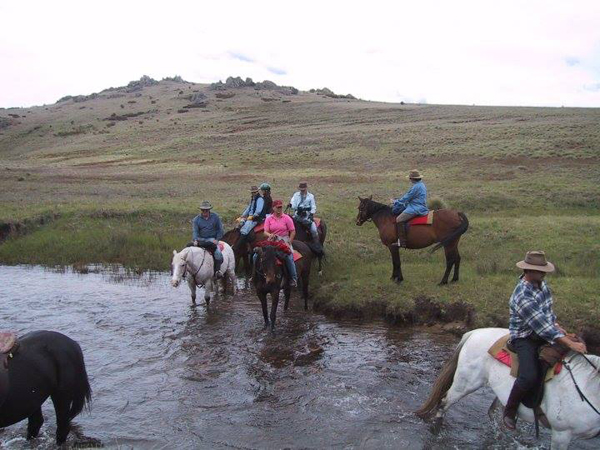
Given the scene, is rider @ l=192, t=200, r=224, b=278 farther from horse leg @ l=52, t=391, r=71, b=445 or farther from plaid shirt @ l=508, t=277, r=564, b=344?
plaid shirt @ l=508, t=277, r=564, b=344

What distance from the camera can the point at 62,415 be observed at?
709cm

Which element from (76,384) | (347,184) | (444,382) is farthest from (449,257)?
(347,184)

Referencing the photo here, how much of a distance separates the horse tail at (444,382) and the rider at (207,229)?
7894 millimetres

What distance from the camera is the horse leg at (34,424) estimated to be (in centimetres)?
729

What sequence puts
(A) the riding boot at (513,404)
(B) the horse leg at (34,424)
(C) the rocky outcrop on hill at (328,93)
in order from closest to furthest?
(A) the riding boot at (513,404)
(B) the horse leg at (34,424)
(C) the rocky outcrop on hill at (328,93)

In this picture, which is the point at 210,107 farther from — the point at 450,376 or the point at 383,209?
the point at 450,376

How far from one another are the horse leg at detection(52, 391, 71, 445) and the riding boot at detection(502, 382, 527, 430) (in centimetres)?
570

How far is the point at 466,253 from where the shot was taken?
57.1 feet

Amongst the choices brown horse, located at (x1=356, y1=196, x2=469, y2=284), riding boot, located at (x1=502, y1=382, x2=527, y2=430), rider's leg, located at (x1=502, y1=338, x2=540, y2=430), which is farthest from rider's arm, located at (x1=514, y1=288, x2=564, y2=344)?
brown horse, located at (x1=356, y1=196, x2=469, y2=284)

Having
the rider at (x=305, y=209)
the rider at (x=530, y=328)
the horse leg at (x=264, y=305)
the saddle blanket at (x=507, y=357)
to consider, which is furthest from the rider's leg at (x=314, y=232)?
the rider at (x=530, y=328)

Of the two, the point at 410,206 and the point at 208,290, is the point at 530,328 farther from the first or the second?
the point at 208,290

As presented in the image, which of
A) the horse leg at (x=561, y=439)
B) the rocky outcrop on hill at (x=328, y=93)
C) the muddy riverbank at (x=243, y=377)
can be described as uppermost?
the rocky outcrop on hill at (x=328, y=93)

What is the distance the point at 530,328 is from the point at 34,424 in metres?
6.72

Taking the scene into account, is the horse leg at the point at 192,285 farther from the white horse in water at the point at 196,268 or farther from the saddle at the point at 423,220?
the saddle at the point at 423,220
